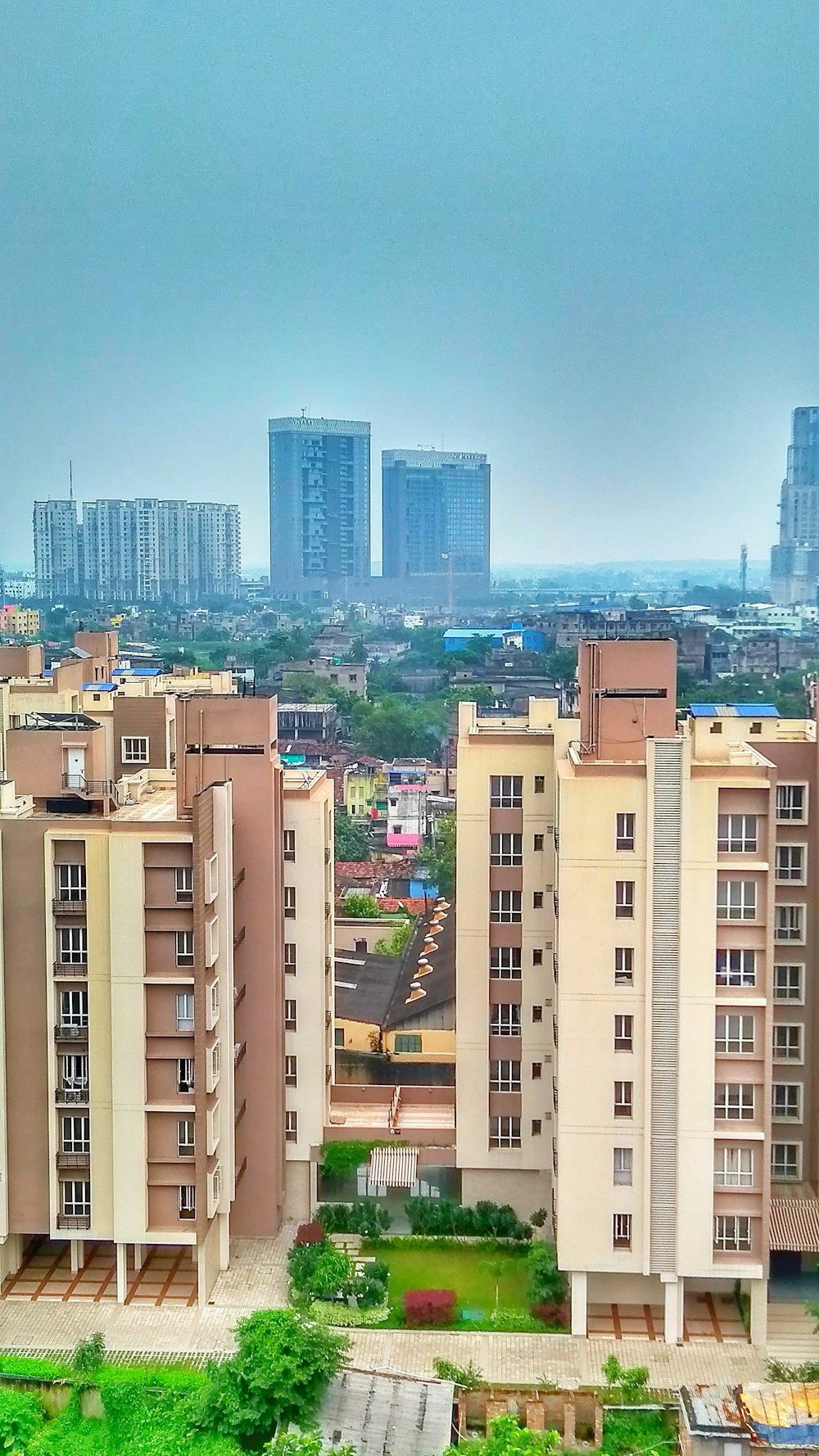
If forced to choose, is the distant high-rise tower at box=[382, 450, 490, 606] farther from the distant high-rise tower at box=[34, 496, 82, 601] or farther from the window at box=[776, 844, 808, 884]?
the window at box=[776, 844, 808, 884]

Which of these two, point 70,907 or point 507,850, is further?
point 507,850

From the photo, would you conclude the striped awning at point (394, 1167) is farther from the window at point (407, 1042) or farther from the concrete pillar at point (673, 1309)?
the concrete pillar at point (673, 1309)

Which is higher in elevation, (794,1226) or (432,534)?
(432,534)

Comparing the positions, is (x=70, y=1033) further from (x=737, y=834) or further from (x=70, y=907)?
(x=737, y=834)

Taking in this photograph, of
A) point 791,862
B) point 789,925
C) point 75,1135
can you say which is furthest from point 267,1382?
point 791,862

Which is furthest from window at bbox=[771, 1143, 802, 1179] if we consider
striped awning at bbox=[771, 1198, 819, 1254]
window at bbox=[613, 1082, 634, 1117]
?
window at bbox=[613, 1082, 634, 1117]

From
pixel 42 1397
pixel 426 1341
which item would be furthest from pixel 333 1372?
pixel 42 1397
